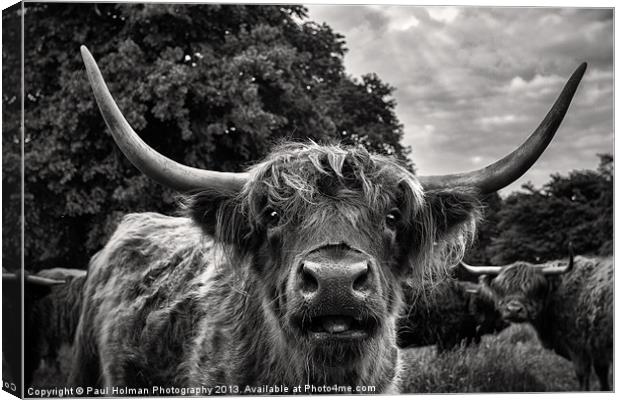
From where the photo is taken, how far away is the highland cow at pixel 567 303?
607 centimetres

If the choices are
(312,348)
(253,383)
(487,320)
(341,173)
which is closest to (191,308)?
(253,383)

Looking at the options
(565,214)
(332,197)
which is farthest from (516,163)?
(565,214)

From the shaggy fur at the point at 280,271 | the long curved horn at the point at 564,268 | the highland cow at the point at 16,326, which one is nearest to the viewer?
the shaggy fur at the point at 280,271

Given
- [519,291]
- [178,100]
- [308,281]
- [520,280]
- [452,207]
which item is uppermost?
[178,100]

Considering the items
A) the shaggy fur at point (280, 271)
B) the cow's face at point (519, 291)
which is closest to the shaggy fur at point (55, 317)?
the shaggy fur at point (280, 271)

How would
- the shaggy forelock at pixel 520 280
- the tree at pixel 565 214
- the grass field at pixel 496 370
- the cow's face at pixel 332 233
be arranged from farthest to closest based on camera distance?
the shaggy forelock at pixel 520 280 → the grass field at pixel 496 370 → the tree at pixel 565 214 → the cow's face at pixel 332 233

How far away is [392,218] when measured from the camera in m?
4.00

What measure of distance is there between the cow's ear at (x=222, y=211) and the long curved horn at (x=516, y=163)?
0.98 meters

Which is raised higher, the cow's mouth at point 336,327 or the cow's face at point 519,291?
the cow's mouth at point 336,327

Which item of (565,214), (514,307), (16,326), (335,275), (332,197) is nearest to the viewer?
(335,275)

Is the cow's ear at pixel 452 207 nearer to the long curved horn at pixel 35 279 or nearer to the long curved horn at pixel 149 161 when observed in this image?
the long curved horn at pixel 149 161

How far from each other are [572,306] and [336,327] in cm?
463

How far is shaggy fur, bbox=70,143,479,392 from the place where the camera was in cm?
378

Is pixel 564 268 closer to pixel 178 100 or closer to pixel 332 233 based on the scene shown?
pixel 178 100
